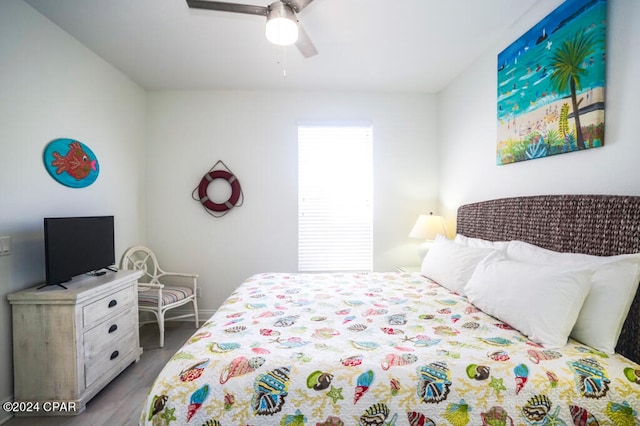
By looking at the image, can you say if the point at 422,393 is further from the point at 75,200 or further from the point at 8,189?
the point at 75,200

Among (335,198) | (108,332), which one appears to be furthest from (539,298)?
(108,332)

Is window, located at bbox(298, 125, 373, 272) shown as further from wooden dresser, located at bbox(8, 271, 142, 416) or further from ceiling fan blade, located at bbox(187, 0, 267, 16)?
wooden dresser, located at bbox(8, 271, 142, 416)

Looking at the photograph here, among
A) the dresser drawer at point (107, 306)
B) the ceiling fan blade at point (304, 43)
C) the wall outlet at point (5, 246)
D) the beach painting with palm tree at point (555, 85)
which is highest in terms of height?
the ceiling fan blade at point (304, 43)

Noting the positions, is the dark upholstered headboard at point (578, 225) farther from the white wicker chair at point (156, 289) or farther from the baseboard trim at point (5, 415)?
the baseboard trim at point (5, 415)

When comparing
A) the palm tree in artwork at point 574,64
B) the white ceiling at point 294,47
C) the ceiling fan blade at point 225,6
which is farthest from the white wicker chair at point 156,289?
the palm tree in artwork at point 574,64

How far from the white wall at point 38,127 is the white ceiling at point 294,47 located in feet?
0.56

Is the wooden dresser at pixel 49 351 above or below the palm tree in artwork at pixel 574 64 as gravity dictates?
below

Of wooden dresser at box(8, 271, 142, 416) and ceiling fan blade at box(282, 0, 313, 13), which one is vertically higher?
ceiling fan blade at box(282, 0, 313, 13)

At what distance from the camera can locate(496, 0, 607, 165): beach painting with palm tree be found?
1599 millimetres

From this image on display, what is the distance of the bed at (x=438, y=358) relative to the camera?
1.06 metres

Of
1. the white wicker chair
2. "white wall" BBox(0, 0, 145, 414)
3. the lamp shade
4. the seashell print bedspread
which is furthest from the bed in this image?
"white wall" BBox(0, 0, 145, 414)

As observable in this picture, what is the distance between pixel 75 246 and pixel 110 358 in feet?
2.87

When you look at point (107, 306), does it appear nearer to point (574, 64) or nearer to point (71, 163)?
point (71, 163)

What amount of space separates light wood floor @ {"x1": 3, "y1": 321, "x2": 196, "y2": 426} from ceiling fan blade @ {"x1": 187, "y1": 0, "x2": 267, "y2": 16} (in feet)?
8.21
